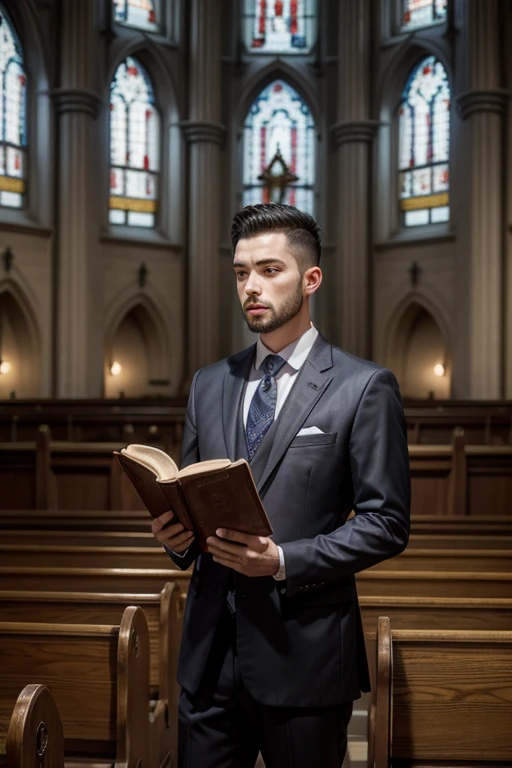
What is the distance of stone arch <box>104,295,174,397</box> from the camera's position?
16094mm

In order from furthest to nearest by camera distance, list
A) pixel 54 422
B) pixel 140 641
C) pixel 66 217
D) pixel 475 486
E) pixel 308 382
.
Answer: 1. pixel 66 217
2. pixel 54 422
3. pixel 475 486
4. pixel 140 641
5. pixel 308 382

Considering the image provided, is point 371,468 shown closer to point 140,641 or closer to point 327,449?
point 327,449

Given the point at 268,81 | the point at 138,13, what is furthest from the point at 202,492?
the point at 268,81

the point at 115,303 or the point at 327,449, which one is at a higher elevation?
the point at 115,303

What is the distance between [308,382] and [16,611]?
1.70 meters

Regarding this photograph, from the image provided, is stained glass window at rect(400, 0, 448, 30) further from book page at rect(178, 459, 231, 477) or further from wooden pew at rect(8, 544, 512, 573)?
book page at rect(178, 459, 231, 477)

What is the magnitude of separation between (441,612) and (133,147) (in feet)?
47.7

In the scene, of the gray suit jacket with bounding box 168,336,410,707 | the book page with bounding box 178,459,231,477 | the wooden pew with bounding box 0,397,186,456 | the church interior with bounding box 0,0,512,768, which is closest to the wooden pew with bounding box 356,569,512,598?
the gray suit jacket with bounding box 168,336,410,707

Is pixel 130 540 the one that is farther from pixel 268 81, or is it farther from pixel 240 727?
pixel 268 81

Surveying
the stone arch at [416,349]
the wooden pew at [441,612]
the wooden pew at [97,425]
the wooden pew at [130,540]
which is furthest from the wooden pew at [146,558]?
the stone arch at [416,349]

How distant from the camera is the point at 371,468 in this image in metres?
1.76

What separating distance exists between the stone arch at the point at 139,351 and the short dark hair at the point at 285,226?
14223 millimetres

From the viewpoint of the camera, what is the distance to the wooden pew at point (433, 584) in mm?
3486

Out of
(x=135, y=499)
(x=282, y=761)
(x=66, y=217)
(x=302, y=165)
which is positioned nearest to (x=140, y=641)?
(x=282, y=761)
